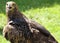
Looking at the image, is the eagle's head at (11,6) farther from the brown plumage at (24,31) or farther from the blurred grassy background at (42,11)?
the blurred grassy background at (42,11)

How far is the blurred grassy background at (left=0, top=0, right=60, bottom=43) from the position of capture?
33.9 ft

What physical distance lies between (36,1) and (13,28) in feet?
19.1

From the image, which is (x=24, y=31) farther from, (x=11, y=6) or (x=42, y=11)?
(x=42, y=11)

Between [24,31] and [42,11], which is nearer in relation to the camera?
[24,31]

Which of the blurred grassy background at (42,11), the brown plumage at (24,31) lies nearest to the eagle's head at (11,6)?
the brown plumage at (24,31)

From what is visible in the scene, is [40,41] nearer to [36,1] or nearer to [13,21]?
[13,21]

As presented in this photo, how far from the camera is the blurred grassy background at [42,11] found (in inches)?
407

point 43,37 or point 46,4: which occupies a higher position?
point 43,37

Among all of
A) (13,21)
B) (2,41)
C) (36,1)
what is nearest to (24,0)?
(36,1)

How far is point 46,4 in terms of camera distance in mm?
11922

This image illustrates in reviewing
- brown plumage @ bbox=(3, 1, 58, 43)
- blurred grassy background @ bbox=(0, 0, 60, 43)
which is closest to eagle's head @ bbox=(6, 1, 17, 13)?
brown plumage @ bbox=(3, 1, 58, 43)

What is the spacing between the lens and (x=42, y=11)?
11.3 metres

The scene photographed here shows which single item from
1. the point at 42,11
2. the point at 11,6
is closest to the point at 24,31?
the point at 11,6

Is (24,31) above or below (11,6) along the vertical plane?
below
